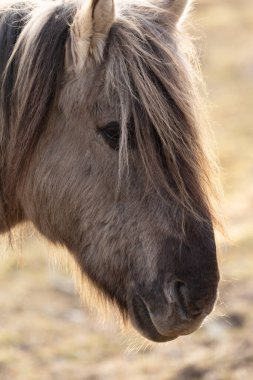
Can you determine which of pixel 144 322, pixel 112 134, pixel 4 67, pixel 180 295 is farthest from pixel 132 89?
pixel 144 322

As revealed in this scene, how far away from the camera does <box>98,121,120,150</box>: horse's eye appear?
176 inches

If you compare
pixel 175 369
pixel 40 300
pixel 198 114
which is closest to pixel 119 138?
pixel 198 114

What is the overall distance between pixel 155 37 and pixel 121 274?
129cm

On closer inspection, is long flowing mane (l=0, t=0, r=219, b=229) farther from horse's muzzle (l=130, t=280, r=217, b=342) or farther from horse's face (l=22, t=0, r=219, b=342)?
horse's muzzle (l=130, t=280, r=217, b=342)

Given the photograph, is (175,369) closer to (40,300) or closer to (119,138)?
(40,300)

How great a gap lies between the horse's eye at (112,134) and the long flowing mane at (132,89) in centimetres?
9

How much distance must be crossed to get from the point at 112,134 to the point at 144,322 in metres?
1.00

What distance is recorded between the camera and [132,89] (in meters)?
4.46

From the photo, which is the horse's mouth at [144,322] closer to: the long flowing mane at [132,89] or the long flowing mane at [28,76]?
the long flowing mane at [132,89]

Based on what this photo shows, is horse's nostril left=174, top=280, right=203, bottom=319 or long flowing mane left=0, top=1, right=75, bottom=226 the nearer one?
horse's nostril left=174, top=280, right=203, bottom=319

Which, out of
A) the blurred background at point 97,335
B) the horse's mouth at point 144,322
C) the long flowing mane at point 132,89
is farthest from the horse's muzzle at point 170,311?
the blurred background at point 97,335

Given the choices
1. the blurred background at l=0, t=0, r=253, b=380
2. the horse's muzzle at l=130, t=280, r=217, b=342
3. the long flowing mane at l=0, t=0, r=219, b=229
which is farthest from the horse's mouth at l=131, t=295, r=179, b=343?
the blurred background at l=0, t=0, r=253, b=380

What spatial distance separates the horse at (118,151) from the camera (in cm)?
433

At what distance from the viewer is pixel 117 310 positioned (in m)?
4.77
